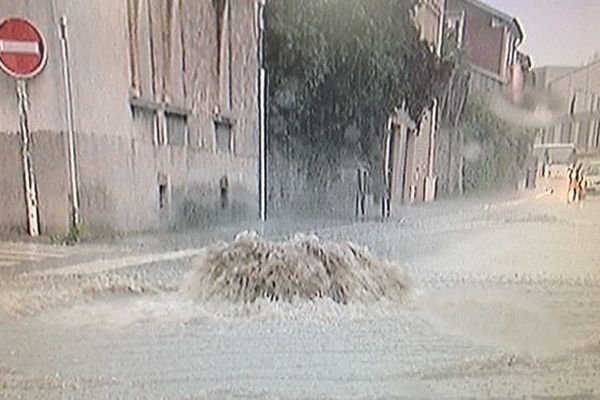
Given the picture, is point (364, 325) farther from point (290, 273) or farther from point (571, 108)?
point (571, 108)

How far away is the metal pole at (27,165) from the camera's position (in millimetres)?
725

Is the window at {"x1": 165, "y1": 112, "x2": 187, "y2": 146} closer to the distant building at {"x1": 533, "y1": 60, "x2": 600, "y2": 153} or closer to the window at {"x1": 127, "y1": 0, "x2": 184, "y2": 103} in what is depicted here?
the window at {"x1": 127, "y1": 0, "x2": 184, "y2": 103}

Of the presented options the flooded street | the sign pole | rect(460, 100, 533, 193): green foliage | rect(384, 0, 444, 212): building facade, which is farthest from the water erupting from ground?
the sign pole

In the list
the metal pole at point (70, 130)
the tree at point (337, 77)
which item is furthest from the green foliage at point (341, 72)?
the metal pole at point (70, 130)

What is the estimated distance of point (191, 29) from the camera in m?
0.79

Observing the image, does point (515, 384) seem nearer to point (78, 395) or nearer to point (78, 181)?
point (78, 395)

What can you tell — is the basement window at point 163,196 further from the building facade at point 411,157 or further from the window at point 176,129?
the building facade at point 411,157

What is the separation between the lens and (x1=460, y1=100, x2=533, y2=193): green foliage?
2.79 feet

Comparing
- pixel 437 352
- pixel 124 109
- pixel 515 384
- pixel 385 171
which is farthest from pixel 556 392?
pixel 124 109

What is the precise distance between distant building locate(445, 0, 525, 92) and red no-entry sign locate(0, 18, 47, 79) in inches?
27.2

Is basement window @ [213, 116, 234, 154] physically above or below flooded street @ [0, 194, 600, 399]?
above

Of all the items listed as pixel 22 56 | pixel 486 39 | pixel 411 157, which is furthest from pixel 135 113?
pixel 486 39

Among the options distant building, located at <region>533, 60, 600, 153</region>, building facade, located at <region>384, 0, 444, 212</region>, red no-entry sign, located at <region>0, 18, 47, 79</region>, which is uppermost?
red no-entry sign, located at <region>0, 18, 47, 79</region>

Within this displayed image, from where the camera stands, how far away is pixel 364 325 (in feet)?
2.53
